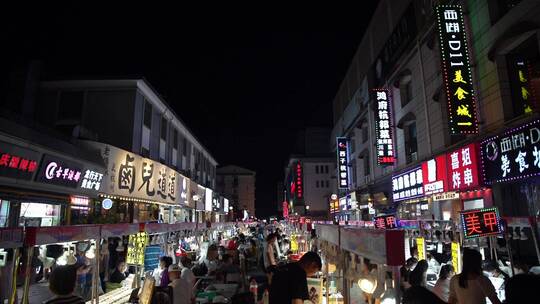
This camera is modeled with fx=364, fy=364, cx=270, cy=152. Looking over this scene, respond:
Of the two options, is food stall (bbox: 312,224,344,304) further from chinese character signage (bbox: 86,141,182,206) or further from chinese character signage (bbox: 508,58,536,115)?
chinese character signage (bbox: 86,141,182,206)

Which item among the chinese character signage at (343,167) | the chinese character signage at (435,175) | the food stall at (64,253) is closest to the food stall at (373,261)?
the food stall at (64,253)

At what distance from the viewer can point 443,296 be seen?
24.5ft

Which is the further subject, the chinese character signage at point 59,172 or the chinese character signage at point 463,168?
the chinese character signage at point 463,168

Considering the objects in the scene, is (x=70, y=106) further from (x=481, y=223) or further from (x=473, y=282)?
(x=473, y=282)

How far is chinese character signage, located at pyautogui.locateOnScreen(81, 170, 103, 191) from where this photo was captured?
52.3ft

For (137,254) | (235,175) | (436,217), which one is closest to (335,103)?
(436,217)

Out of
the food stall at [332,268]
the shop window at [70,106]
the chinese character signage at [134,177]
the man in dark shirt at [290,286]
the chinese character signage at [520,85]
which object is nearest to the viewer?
the man in dark shirt at [290,286]

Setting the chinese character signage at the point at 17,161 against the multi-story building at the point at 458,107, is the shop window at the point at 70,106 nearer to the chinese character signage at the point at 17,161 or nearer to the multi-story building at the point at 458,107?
the chinese character signage at the point at 17,161

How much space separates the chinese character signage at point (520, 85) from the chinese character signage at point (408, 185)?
7191mm

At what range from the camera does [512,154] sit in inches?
500

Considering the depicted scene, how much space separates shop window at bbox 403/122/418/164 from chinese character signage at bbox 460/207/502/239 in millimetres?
16065

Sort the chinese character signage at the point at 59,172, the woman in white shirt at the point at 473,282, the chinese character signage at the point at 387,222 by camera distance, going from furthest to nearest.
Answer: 1. the chinese character signage at the point at 59,172
2. the chinese character signage at the point at 387,222
3. the woman in white shirt at the point at 473,282

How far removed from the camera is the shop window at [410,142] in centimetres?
2311

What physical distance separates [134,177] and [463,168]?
1681 cm
